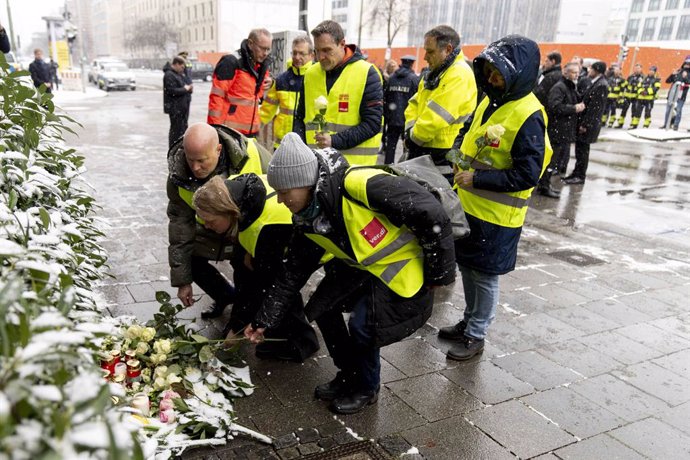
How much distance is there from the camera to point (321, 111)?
421 centimetres

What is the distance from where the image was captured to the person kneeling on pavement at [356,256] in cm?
252

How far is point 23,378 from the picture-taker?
3.25 feet

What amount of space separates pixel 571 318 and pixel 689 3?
74515 millimetres

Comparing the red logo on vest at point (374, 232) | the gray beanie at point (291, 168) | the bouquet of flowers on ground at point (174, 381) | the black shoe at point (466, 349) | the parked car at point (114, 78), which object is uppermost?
the gray beanie at point (291, 168)

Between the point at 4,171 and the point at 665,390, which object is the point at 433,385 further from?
the point at 4,171

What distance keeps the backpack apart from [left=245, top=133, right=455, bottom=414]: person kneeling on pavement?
0.13 m

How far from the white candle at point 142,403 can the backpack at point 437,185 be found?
1541 millimetres

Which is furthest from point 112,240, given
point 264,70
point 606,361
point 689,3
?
point 689,3

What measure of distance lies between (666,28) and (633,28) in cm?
561

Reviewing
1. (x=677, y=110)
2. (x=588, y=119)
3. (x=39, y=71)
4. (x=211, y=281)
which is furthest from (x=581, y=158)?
(x=39, y=71)

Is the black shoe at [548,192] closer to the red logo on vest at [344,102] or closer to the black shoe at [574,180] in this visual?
the black shoe at [574,180]

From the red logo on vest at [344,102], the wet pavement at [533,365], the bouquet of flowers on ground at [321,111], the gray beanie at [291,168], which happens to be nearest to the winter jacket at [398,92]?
the wet pavement at [533,365]

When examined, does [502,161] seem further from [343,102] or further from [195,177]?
[195,177]

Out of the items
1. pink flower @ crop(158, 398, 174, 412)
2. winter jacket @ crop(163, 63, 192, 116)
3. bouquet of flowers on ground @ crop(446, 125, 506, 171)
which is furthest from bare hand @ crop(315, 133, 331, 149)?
winter jacket @ crop(163, 63, 192, 116)
